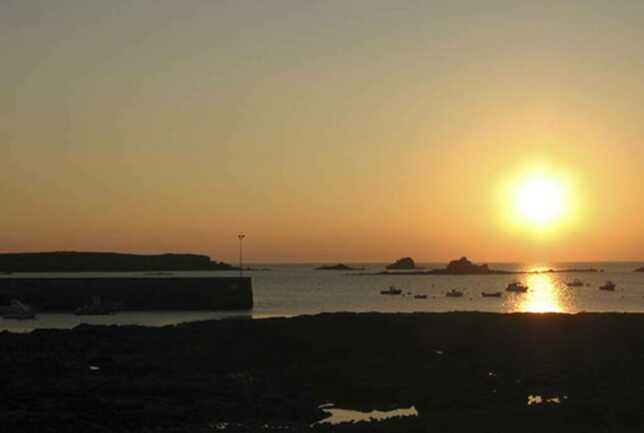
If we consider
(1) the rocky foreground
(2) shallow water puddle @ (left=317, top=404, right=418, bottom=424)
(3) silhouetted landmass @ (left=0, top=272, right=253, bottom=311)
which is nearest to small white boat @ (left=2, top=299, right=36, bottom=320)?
(3) silhouetted landmass @ (left=0, top=272, right=253, bottom=311)

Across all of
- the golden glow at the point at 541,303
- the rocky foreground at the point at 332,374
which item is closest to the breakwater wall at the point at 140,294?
the golden glow at the point at 541,303

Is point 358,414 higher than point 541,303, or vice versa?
point 358,414

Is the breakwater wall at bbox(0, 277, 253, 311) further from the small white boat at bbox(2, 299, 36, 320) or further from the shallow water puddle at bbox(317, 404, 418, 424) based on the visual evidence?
the shallow water puddle at bbox(317, 404, 418, 424)

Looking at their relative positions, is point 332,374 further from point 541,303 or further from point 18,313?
point 541,303

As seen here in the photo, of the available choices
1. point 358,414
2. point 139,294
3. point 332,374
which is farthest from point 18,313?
point 358,414

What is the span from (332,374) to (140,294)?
53767 mm

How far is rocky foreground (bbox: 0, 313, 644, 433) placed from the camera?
23.2 metres

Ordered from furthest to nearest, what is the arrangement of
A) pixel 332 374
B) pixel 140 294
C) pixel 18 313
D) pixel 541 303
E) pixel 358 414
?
pixel 541 303 < pixel 140 294 < pixel 18 313 < pixel 332 374 < pixel 358 414

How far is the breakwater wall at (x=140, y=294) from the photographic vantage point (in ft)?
269

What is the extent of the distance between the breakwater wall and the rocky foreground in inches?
1357

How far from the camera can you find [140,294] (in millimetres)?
83125

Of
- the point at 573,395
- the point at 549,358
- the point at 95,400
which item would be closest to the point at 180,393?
the point at 95,400

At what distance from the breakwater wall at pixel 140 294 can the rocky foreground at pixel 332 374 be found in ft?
113

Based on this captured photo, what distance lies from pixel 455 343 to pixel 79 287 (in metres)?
51.8
